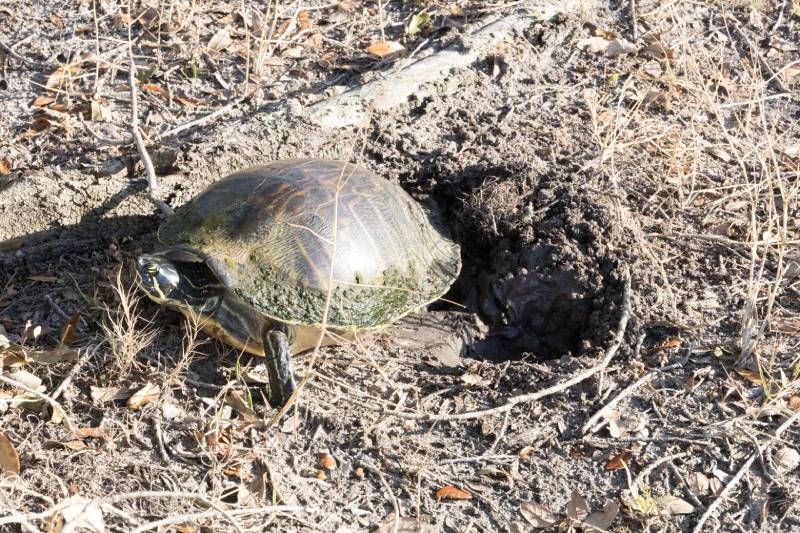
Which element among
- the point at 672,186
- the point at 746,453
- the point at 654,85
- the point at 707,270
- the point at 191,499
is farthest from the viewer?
the point at 654,85

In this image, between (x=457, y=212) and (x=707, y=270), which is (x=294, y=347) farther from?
(x=707, y=270)

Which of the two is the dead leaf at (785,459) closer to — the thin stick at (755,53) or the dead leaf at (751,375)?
the dead leaf at (751,375)

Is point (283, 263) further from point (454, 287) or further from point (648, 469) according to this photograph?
point (648, 469)

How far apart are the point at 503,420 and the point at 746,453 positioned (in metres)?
1.10

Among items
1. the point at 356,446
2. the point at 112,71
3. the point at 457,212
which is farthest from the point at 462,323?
the point at 112,71

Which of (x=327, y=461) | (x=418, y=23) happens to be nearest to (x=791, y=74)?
(x=418, y=23)

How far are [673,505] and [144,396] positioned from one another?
8.14ft

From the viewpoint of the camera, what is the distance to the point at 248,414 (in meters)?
3.71

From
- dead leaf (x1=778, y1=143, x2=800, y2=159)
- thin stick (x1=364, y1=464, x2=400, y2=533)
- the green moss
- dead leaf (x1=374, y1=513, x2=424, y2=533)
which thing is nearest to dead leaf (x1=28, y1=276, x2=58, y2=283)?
the green moss

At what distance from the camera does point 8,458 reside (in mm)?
3250

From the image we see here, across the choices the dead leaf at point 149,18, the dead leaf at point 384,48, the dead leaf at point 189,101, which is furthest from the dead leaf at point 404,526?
the dead leaf at point 149,18

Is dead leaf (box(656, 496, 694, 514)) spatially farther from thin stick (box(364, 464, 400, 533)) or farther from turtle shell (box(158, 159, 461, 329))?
turtle shell (box(158, 159, 461, 329))

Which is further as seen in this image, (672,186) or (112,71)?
(112,71)

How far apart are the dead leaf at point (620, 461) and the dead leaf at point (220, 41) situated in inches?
157
